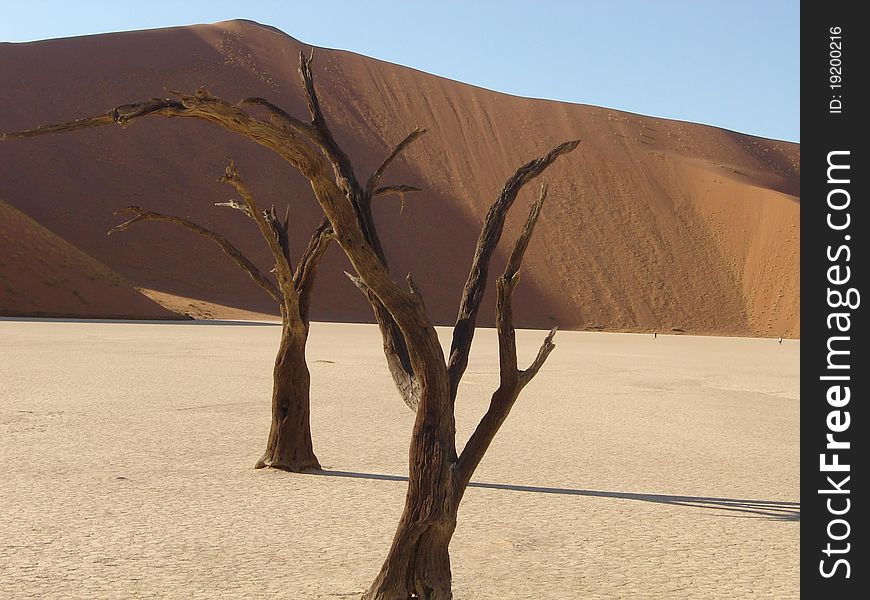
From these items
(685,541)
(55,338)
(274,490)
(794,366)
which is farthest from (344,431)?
(794,366)

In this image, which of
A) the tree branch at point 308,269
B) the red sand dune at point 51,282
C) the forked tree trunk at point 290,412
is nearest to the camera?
the tree branch at point 308,269

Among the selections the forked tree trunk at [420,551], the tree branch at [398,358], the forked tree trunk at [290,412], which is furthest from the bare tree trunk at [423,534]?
the forked tree trunk at [290,412]

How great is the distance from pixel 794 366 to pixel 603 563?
25738 millimetres

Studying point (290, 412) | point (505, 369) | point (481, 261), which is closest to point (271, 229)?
point (290, 412)

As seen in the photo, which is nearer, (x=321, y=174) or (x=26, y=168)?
(x=321, y=174)

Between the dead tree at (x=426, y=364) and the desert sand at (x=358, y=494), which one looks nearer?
the dead tree at (x=426, y=364)

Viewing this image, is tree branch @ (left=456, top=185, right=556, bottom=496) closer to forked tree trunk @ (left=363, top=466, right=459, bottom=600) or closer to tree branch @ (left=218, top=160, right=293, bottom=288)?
forked tree trunk @ (left=363, top=466, right=459, bottom=600)

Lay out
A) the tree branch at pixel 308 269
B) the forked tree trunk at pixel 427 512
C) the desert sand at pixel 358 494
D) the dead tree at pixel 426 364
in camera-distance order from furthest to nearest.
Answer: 1. the tree branch at pixel 308 269
2. the desert sand at pixel 358 494
3. the forked tree trunk at pixel 427 512
4. the dead tree at pixel 426 364

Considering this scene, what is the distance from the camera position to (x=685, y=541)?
24.4 feet

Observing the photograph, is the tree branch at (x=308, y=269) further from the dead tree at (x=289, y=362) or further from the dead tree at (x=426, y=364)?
the dead tree at (x=426, y=364)

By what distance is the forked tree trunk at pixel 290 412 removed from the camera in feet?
31.9

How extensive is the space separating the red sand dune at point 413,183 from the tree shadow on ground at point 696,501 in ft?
155

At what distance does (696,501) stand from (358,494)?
287 cm
